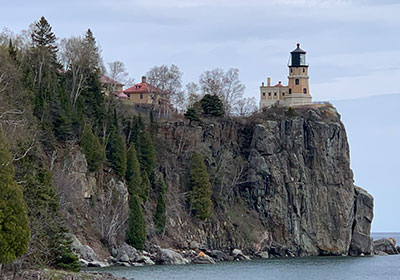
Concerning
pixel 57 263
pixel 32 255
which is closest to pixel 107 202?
pixel 57 263

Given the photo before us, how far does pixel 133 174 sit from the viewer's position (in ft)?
324

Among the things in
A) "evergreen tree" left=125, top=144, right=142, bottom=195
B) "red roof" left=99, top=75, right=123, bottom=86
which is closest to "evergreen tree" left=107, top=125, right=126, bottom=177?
"evergreen tree" left=125, top=144, right=142, bottom=195

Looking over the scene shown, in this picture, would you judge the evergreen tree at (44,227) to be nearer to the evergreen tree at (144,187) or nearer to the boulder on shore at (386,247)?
the evergreen tree at (144,187)

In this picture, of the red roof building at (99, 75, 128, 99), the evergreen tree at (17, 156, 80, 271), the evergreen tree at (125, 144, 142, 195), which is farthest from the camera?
the red roof building at (99, 75, 128, 99)

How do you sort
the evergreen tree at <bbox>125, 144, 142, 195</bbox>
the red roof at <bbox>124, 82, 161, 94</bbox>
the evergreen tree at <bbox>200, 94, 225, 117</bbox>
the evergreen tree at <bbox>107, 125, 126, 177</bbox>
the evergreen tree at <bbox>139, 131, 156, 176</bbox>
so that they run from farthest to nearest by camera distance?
1. the red roof at <bbox>124, 82, 161, 94</bbox>
2. the evergreen tree at <bbox>200, 94, 225, 117</bbox>
3. the evergreen tree at <bbox>139, 131, 156, 176</bbox>
4. the evergreen tree at <bbox>125, 144, 142, 195</bbox>
5. the evergreen tree at <bbox>107, 125, 126, 177</bbox>

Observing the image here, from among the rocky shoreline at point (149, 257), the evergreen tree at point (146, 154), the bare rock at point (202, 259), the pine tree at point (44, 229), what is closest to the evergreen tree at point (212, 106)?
the evergreen tree at point (146, 154)

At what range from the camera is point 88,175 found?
93438 millimetres

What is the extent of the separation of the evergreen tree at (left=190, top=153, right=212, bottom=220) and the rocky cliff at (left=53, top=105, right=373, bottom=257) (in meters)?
1.06

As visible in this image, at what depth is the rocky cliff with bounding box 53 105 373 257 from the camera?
112 metres

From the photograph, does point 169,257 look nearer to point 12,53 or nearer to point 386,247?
point 12,53

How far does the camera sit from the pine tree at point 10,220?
161 ft

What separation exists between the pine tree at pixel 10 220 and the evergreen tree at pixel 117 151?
47656 mm

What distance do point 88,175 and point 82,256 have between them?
46.2 feet

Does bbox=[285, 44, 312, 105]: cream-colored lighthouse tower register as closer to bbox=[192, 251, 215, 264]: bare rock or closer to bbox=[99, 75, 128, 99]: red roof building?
bbox=[99, 75, 128, 99]: red roof building
